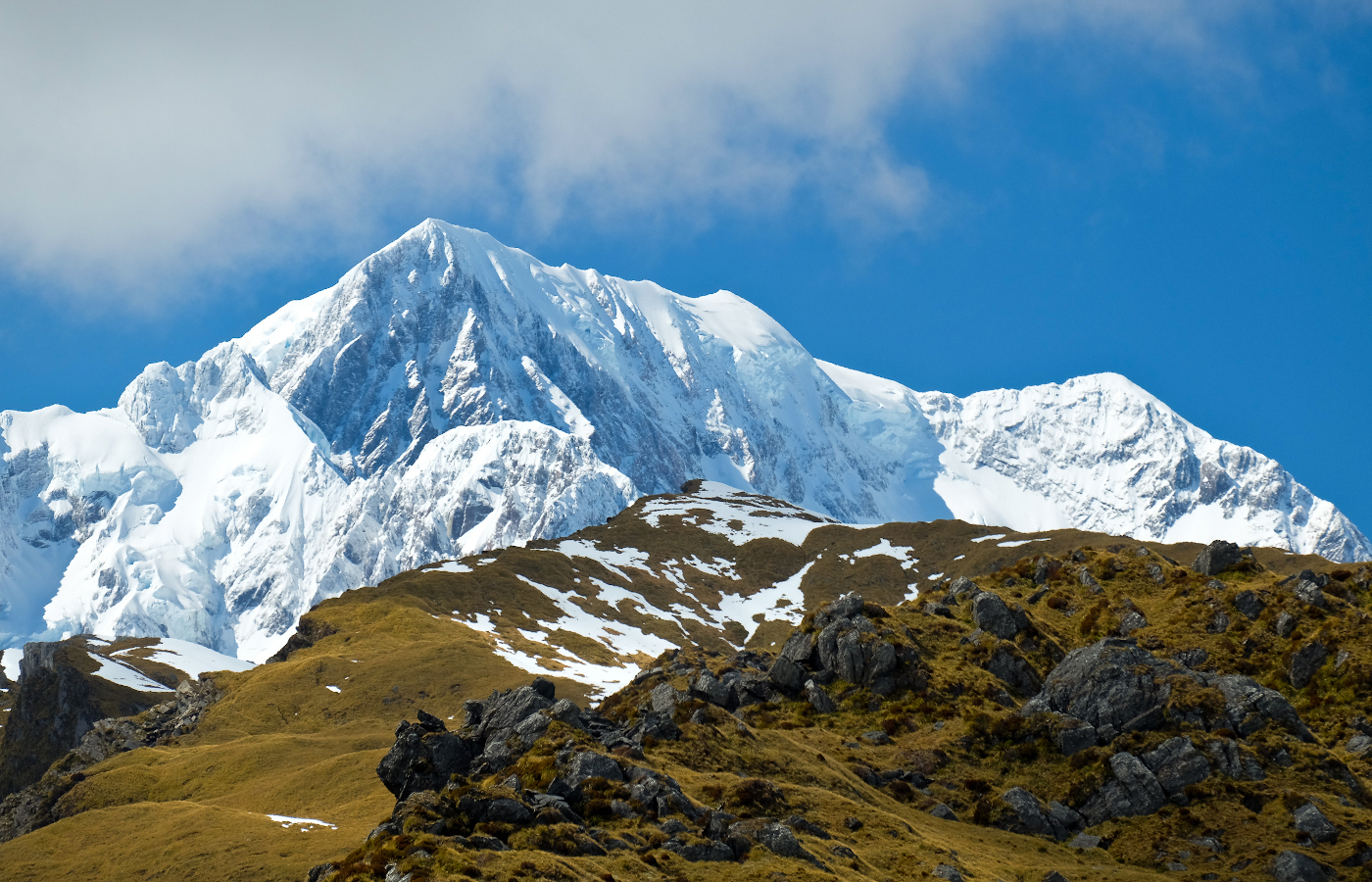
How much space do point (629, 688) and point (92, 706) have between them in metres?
127

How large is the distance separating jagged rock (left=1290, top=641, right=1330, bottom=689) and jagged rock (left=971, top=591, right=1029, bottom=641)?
1663cm

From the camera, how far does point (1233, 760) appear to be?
5800cm

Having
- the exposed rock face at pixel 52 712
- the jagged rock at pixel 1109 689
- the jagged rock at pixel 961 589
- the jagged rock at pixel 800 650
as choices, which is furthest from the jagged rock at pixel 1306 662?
the exposed rock face at pixel 52 712

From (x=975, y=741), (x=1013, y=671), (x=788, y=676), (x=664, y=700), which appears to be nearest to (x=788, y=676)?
(x=788, y=676)

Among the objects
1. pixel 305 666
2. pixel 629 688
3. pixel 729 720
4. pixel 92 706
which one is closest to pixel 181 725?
pixel 305 666

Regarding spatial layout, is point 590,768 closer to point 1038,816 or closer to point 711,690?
point 1038,816

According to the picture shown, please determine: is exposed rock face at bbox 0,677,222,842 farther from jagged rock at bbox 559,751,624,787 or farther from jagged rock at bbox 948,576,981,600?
jagged rock at bbox 948,576,981,600

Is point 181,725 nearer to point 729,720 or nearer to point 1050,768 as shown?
point 729,720

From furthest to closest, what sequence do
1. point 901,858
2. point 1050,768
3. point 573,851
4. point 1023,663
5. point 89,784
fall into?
point 89,784 → point 1023,663 → point 1050,768 → point 901,858 → point 573,851

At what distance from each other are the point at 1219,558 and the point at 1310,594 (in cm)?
1003

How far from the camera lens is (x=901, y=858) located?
4738 centimetres

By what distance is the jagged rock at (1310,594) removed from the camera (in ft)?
259

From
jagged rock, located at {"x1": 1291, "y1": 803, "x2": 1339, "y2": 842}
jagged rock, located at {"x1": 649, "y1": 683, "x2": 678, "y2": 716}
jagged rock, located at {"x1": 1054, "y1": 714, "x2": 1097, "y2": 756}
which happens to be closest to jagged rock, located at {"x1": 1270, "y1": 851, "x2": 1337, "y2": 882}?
jagged rock, located at {"x1": 1291, "y1": 803, "x2": 1339, "y2": 842}

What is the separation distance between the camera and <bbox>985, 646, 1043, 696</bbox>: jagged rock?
7406 cm
